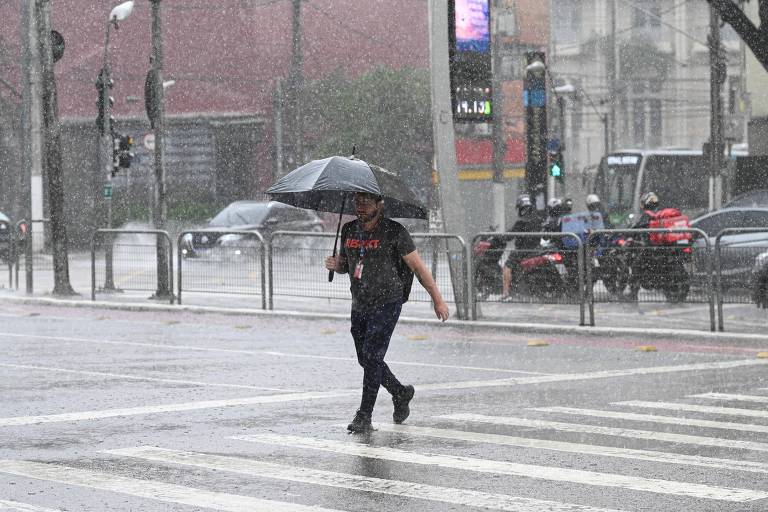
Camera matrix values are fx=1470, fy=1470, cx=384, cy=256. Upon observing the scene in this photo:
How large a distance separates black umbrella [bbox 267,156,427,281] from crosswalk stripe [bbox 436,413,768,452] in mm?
1498

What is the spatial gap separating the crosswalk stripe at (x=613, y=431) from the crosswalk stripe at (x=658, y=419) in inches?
18.7

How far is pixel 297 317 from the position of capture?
2017 cm

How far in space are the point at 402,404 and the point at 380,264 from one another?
41.0 inches

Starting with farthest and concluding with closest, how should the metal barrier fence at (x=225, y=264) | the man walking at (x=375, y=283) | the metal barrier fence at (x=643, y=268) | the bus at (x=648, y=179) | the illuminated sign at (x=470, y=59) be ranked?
the bus at (x=648, y=179)
the metal barrier fence at (x=225, y=264)
the illuminated sign at (x=470, y=59)
the metal barrier fence at (x=643, y=268)
the man walking at (x=375, y=283)

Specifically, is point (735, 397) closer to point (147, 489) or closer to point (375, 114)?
point (147, 489)

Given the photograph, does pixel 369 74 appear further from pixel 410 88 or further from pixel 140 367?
pixel 140 367

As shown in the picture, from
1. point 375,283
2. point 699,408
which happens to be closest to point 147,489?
point 375,283

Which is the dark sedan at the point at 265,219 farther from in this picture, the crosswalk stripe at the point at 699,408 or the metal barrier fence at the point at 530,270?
the crosswalk stripe at the point at 699,408

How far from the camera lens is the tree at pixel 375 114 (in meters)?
49.8

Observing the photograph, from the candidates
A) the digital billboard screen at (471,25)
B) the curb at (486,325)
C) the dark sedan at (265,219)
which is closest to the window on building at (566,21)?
the dark sedan at (265,219)

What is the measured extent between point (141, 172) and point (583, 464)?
147ft

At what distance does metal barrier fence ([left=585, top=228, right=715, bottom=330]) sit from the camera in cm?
1759

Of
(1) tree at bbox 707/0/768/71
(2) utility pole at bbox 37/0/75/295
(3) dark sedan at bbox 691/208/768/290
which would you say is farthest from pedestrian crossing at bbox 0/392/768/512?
(2) utility pole at bbox 37/0/75/295

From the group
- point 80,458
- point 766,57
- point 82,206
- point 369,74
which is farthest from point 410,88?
point 80,458
